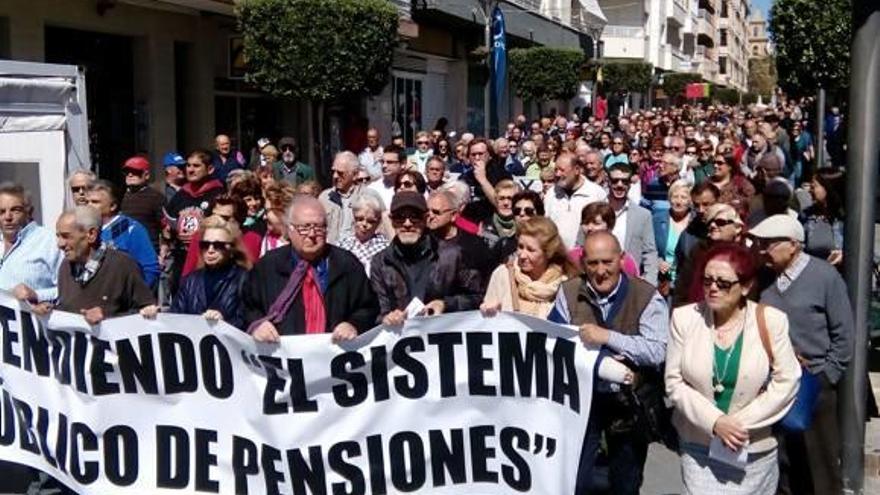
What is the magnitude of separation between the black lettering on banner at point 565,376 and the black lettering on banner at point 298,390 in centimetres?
116

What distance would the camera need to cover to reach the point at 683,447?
466 cm

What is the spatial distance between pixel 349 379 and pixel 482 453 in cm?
72

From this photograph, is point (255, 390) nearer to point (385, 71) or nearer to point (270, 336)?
point (270, 336)

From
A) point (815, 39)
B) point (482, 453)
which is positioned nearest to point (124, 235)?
point (482, 453)

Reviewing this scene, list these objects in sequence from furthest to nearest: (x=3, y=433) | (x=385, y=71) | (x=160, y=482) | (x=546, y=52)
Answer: (x=546, y=52) → (x=385, y=71) → (x=3, y=433) → (x=160, y=482)

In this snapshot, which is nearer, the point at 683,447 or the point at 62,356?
the point at 683,447

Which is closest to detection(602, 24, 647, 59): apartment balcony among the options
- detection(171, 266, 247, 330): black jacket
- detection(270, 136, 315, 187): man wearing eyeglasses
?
detection(270, 136, 315, 187): man wearing eyeglasses

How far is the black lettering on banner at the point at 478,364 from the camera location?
5277mm

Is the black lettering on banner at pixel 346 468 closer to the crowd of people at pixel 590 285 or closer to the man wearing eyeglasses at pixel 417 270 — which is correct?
the crowd of people at pixel 590 285

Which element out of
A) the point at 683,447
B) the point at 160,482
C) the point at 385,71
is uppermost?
the point at 385,71

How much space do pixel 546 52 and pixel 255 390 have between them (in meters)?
24.9

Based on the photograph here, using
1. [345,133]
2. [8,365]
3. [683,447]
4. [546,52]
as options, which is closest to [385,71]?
[345,133]

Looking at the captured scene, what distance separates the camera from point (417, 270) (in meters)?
6.01

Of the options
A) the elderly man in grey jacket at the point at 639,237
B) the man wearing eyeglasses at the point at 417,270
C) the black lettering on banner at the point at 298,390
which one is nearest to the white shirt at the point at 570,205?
the elderly man in grey jacket at the point at 639,237
